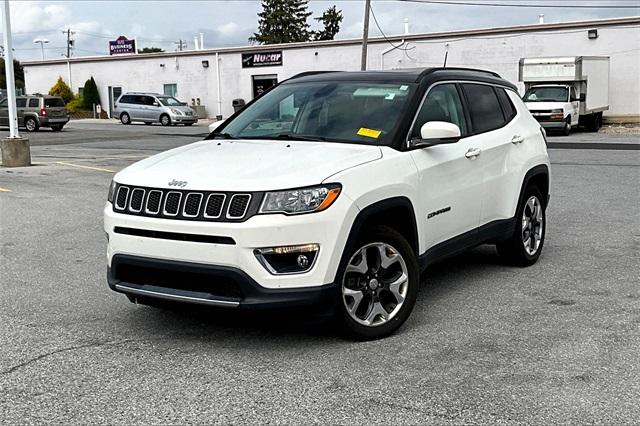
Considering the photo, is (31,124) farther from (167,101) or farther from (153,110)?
(167,101)

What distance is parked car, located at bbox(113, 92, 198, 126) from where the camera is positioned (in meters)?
41.6

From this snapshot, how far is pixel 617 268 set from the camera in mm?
7012

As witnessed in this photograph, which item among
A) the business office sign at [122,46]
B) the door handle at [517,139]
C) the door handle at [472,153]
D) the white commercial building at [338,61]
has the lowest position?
the door handle at [472,153]

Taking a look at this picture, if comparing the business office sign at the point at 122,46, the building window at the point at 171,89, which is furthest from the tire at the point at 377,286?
the business office sign at the point at 122,46

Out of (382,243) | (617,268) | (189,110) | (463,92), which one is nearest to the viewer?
(382,243)

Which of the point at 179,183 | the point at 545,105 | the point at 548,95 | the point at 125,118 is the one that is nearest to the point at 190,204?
the point at 179,183

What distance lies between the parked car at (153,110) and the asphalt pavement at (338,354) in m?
34.5

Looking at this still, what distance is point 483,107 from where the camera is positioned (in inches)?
260

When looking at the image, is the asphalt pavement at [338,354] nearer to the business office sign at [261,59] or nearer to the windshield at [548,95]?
the windshield at [548,95]

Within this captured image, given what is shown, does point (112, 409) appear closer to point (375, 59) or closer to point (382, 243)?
point (382, 243)

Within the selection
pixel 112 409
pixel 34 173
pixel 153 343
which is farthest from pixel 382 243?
pixel 34 173

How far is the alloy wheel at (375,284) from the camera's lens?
4863mm

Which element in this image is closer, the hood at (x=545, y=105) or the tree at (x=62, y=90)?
the hood at (x=545, y=105)

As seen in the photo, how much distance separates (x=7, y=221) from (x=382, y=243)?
20.8 ft
